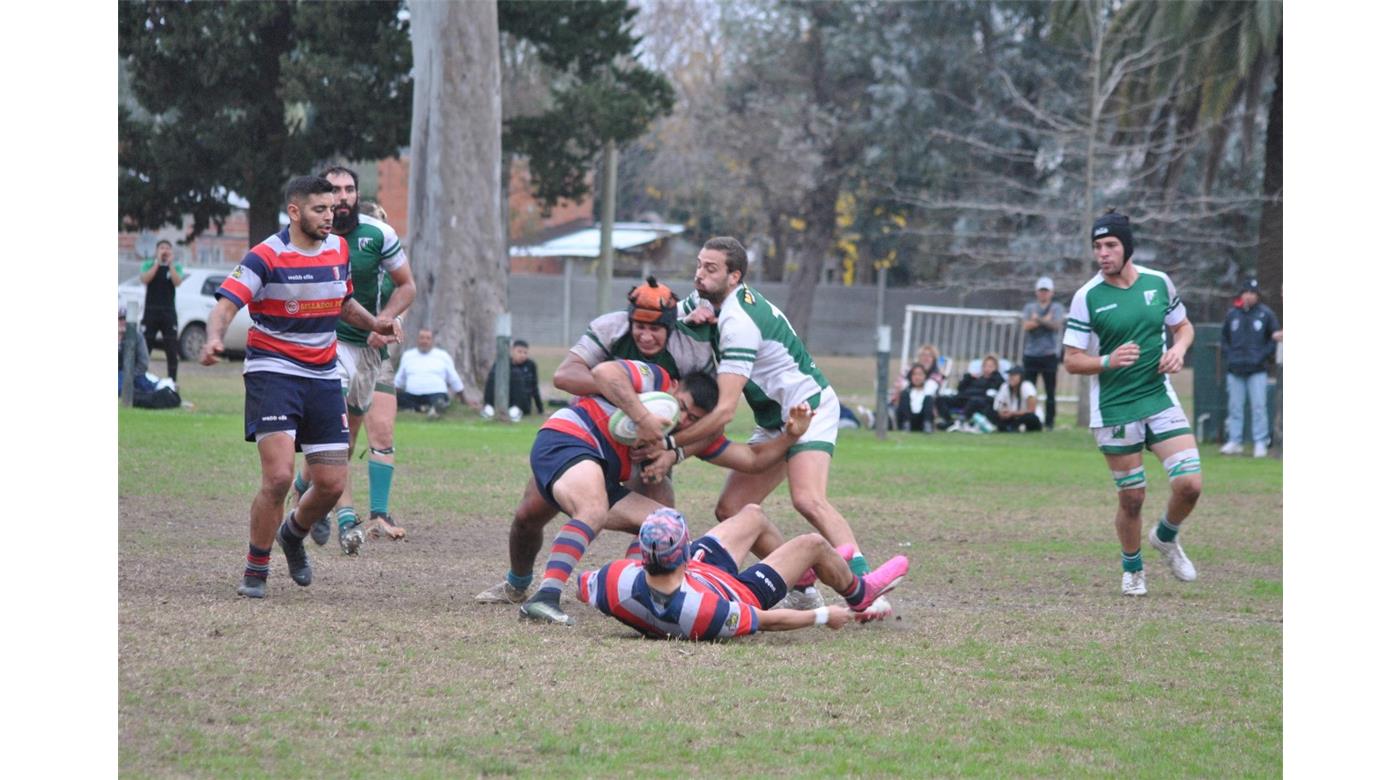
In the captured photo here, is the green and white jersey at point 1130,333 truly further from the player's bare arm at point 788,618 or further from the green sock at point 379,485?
the green sock at point 379,485

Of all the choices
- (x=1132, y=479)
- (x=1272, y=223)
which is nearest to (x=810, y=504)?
(x=1132, y=479)

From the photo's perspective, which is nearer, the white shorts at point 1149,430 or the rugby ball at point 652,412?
the rugby ball at point 652,412

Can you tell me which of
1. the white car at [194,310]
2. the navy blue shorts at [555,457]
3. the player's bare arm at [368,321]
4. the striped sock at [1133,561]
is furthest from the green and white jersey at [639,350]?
the white car at [194,310]

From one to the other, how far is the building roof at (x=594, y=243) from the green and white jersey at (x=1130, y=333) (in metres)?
40.2

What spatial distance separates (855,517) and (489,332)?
11641 mm

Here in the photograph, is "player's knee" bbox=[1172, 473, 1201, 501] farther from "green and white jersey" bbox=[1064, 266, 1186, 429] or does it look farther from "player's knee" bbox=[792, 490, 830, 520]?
"player's knee" bbox=[792, 490, 830, 520]

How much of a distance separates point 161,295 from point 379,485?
11.5 m

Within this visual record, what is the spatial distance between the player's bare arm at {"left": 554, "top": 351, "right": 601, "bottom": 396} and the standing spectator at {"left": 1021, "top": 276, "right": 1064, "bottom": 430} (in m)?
14.5

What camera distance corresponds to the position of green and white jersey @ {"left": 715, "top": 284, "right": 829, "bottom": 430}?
763cm

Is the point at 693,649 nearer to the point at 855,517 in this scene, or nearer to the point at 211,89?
the point at 855,517

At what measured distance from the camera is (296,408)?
7.84 metres

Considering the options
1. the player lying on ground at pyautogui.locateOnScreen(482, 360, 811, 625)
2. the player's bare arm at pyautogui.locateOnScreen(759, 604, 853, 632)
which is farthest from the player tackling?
the player's bare arm at pyautogui.locateOnScreen(759, 604, 853, 632)

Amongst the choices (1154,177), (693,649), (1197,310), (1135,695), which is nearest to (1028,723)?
(1135,695)

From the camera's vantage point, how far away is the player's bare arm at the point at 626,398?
7379mm
